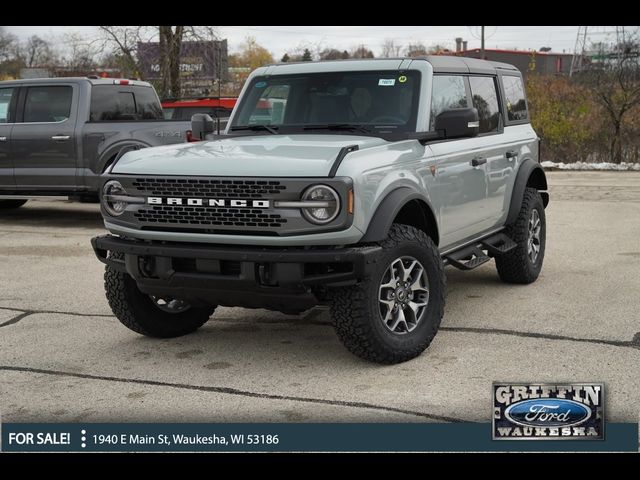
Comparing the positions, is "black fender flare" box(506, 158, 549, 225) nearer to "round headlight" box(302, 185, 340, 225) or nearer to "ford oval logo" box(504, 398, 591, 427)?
"round headlight" box(302, 185, 340, 225)

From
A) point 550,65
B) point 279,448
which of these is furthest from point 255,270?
point 550,65

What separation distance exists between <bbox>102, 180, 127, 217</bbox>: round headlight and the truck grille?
165 millimetres

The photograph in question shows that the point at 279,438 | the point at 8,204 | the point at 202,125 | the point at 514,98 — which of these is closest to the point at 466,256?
the point at 514,98

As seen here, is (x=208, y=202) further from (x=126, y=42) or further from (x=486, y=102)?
(x=126, y=42)

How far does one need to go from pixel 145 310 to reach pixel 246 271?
1.28 m

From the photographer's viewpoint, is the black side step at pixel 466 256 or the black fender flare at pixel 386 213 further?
the black side step at pixel 466 256

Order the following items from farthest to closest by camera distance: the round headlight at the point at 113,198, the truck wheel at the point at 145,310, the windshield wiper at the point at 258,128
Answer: the windshield wiper at the point at 258,128 < the truck wheel at the point at 145,310 < the round headlight at the point at 113,198

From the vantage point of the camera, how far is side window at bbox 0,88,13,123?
39.4ft

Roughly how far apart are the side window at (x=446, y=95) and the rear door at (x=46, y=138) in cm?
659

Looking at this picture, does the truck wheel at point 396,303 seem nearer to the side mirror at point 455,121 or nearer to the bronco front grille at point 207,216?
the bronco front grille at point 207,216

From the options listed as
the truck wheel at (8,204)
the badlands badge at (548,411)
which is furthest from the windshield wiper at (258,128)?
the truck wheel at (8,204)

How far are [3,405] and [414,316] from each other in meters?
2.45

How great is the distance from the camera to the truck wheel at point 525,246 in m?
7.36

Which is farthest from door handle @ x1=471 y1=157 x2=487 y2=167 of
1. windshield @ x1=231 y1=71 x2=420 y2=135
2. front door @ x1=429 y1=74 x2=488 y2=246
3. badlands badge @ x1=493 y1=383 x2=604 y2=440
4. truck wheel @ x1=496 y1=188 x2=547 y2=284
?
badlands badge @ x1=493 y1=383 x2=604 y2=440
